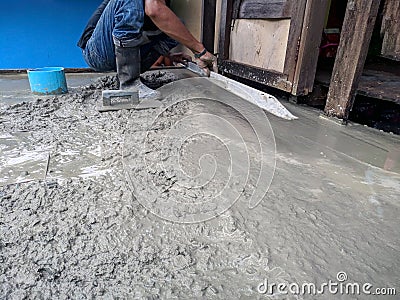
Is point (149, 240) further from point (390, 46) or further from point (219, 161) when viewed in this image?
point (390, 46)

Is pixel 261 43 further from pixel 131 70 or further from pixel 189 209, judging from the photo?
pixel 189 209

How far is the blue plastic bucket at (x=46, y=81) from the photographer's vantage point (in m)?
2.34

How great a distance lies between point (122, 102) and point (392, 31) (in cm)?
190

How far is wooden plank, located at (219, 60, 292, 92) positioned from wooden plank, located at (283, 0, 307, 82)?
64 mm

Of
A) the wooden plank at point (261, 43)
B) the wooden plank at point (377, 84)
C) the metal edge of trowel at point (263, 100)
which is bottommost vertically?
the metal edge of trowel at point (263, 100)

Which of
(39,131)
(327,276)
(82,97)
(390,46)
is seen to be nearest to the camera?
(327,276)

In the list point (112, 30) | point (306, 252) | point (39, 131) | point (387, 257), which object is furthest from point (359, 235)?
point (112, 30)

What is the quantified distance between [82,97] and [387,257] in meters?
2.14

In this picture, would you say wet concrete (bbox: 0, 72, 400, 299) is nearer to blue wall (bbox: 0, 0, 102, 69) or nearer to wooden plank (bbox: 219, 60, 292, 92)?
wooden plank (bbox: 219, 60, 292, 92)

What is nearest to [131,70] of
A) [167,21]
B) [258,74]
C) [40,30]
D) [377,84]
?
[167,21]

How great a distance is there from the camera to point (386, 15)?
222 cm

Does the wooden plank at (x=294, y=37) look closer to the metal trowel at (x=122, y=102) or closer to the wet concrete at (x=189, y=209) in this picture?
the wet concrete at (x=189, y=209)

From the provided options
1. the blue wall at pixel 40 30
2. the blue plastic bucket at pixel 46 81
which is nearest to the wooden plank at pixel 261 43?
the blue plastic bucket at pixel 46 81

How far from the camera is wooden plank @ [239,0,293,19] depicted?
204 centimetres
